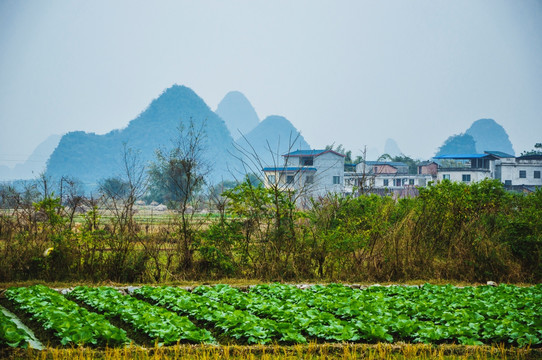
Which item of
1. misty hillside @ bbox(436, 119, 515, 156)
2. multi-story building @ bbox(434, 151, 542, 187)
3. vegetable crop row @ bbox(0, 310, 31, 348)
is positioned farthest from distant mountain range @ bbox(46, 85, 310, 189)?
vegetable crop row @ bbox(0, 310, 31, 348)

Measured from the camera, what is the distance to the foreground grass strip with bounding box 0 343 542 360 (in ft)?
16.8

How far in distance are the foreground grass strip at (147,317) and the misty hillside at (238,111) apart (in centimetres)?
16853

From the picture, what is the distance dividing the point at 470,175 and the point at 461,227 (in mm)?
34586

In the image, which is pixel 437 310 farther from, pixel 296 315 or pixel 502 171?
pixel 502 171

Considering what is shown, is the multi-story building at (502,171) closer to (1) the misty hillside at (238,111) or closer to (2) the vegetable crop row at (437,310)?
(2) the vegetable crop row at (437,310)

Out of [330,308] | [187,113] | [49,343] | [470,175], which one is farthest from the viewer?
[187,113]

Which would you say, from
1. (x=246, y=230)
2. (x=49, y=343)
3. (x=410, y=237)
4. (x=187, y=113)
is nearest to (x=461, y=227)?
(x=410, y=237)

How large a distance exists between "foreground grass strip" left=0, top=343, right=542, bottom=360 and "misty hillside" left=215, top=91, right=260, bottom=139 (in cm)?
17063

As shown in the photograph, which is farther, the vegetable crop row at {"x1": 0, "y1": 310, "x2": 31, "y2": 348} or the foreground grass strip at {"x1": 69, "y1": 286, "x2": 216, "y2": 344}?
the foreground grass strip at {"x1": 69, "y1": 286, "x2": 216, "y2": 344}

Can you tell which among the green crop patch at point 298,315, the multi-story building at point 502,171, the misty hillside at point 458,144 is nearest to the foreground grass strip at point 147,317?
the green crop patch at point 298,315

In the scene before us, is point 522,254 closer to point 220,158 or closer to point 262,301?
point 262,301

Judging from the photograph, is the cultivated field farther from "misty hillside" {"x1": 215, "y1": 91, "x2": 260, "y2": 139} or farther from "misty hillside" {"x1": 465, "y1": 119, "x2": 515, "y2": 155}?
"misty hillside" {"x1": 215, "y1": 91, "x2": 260, "y2": 139}

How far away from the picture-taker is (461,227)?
10539 mm

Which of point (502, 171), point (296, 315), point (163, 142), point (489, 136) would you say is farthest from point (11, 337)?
point (489, 136)
